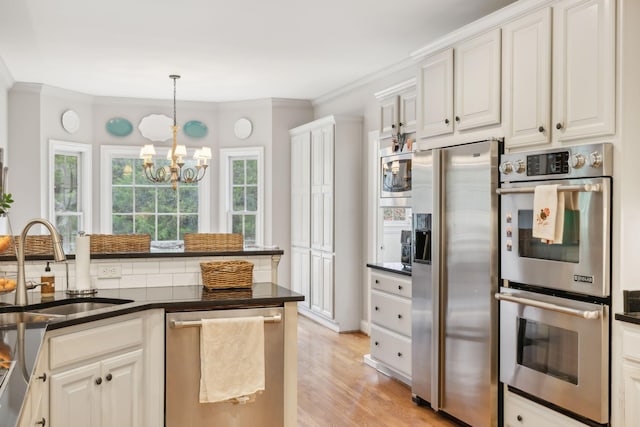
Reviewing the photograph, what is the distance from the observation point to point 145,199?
25.3ft

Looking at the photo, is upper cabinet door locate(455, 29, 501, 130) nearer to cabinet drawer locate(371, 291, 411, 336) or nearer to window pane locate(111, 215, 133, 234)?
cabinet drawer locate(371, 291, 411, 336)

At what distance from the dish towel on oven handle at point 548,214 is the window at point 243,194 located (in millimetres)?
5079

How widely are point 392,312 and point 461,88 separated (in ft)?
5.78

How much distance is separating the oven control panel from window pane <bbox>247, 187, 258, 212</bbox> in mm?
4834

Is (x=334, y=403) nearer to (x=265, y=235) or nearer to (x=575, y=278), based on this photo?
(x=575, y=278)

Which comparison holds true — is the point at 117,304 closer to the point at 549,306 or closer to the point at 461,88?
the point at 549,306

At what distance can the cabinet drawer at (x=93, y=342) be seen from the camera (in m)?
2.37

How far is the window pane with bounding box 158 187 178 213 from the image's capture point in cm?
779

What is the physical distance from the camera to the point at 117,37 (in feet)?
15.7

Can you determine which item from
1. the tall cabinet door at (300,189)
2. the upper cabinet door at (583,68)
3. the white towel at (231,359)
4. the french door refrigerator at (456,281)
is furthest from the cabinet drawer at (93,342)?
the tall cabinet door at (300,189)

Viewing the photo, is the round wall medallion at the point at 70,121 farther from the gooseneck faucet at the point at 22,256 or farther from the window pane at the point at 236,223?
the gooseneck faucet at the point at 22,256

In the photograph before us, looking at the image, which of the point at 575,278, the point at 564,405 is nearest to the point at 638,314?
the point at 575,278

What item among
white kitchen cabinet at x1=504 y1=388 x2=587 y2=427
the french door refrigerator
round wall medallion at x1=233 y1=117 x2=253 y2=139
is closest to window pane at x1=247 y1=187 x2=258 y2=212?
round wall medallion at x1=233 y1=117 x2=253 y2=139

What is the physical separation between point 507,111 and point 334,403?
7.29 ft
